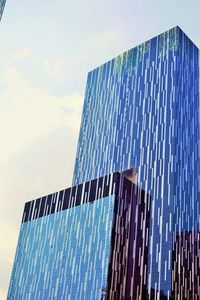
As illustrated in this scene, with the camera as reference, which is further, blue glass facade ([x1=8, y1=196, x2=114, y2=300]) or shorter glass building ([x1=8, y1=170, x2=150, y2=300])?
blue glass facade ([x1=8, y1=196, x2=114, y2=300])

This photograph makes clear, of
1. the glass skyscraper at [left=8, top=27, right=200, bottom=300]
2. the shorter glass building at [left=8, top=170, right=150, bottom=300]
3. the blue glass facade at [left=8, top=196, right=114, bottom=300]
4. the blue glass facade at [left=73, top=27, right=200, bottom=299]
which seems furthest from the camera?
the blue glass facade at [left=73, top=27, right=200, bottom=299]

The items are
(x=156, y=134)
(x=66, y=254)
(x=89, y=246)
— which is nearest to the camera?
(x=89, y=246)

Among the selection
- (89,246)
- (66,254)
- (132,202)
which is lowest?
(66,254)

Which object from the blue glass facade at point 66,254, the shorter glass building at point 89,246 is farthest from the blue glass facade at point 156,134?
the blue glass facade at point 66,254

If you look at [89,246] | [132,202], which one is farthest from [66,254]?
[132,202]

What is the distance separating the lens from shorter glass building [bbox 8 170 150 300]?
104 metres

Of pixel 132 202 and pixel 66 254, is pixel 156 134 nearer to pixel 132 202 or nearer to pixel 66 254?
pixel 132 202

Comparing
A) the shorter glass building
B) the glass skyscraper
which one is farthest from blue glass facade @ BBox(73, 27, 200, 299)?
the shorter glass building

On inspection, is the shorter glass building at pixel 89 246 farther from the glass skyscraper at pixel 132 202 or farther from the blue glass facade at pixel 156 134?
the blue glass facade at pixel 156 134

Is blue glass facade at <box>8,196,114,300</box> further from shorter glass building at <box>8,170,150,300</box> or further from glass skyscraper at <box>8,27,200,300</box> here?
glass skyscraper at <box>8,27,200,300</box>

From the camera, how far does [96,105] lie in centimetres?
15125

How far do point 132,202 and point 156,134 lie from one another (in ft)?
72.2

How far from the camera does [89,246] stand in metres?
109

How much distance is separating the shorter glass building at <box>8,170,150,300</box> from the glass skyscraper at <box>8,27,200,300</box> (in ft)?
0.78
